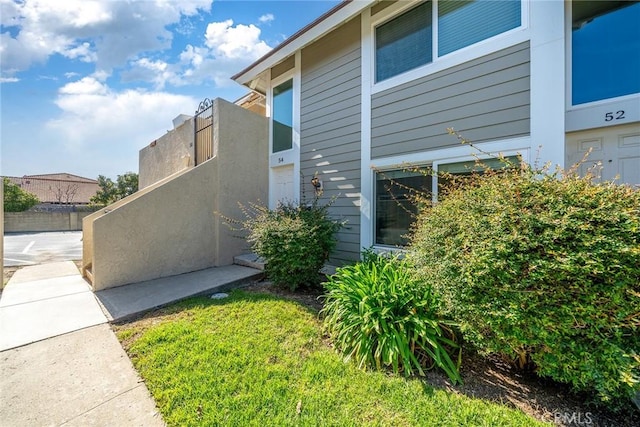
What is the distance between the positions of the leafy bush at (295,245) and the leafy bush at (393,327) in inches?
66.1

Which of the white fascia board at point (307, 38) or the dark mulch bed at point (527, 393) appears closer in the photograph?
the dark mulch bed at point (527, 393)

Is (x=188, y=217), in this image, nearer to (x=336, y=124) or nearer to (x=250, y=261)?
(x=250, y=261)

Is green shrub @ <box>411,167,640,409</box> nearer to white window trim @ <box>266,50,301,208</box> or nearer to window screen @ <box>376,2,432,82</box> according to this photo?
window screen @ <box>376,2,432,82</box>

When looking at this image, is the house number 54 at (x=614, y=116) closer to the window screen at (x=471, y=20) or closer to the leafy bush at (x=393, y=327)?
the window screen at (x=471, y=20)

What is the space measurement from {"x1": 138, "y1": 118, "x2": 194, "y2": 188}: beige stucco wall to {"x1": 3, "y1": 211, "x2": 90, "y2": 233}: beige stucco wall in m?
12.8

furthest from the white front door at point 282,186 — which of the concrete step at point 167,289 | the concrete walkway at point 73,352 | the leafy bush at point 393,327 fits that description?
the leafy bush at point 393,327

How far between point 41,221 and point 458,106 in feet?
90.7

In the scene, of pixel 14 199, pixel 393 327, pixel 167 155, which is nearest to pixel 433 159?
pixel 393 327

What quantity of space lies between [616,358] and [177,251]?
23.0 feet

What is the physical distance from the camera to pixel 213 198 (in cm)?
662

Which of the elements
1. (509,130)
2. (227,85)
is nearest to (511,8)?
(509,130)

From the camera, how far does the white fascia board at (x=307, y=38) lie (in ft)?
16.8

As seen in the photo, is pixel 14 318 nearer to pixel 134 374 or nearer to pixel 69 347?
pixel 69 347

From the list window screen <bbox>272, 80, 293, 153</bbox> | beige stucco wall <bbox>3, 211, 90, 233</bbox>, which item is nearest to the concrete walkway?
window screen <bbox>272, 80, 293, 153</bbox>
